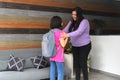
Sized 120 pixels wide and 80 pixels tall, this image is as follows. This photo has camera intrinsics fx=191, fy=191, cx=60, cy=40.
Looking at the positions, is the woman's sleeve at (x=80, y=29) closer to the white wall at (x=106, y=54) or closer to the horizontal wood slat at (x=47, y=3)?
the white wall at (x=106, y=54)

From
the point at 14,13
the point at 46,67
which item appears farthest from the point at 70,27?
the point at 14,13

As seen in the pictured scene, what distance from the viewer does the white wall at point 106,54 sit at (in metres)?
4.57

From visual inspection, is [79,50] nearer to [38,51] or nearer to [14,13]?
[38,51]

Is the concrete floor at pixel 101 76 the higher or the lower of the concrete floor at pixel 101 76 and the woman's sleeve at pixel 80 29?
the lower

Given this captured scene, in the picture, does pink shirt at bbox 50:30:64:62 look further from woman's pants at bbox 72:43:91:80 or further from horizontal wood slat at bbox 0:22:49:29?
horizontal wood slat at bbox 0:22:49:29

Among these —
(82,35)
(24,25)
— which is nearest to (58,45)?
(82,35)

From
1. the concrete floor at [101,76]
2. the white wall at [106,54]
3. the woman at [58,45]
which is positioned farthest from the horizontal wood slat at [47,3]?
the concrete floor at [101,76]

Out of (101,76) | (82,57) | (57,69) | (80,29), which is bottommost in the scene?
(101,76)

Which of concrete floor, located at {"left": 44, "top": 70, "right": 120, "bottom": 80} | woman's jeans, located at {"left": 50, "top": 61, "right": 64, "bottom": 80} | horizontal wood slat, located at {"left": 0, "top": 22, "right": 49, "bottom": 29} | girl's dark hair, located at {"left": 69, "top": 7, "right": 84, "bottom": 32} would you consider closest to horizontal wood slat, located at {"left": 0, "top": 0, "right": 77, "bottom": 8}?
horizontal wood slat, located at {"left": 0, "top": 22, "right": 49, "bottom": 29}

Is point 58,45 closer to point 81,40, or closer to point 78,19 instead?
point 81,40

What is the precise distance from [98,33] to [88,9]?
30.6 inches

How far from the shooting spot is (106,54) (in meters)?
4.82

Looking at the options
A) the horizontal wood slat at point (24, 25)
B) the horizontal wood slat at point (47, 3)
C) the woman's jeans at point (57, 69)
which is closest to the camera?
the woman's jeans at point (57, 69)

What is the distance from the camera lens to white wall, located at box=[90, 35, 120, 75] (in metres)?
4.57
